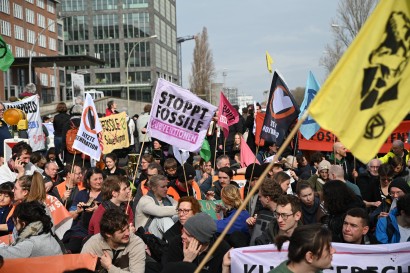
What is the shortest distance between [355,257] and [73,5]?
332 ft

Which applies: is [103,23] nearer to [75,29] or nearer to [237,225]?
[75,29]

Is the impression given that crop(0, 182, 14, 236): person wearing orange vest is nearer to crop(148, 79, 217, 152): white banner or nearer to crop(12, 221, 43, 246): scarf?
crop(12, 221, 43, 246): scarf

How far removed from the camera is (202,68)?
9075 cm

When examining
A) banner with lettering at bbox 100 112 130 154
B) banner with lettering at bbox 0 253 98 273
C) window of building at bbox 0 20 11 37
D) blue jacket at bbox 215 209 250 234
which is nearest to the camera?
banner with lettering at bbox 0 253 98 273

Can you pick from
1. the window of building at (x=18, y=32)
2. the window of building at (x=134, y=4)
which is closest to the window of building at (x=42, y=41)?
the window of building at (x=18, y=32)

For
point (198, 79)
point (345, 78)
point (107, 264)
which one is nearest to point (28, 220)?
point (107, 264)

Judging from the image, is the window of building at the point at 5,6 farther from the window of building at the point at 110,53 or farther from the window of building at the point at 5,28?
the window of building at the point at 110,53

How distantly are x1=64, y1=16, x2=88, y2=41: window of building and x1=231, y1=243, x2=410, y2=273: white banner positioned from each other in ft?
326

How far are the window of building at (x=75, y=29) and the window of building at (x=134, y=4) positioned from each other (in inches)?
284

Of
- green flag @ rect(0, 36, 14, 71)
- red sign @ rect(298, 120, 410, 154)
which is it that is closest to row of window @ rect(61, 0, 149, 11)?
red sign @ rect(298, 120, 410, 154)

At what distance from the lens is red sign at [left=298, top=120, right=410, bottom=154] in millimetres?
12820

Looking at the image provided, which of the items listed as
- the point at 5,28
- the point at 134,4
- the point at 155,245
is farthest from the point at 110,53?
the point at 155,245

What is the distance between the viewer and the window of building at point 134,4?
99.1 metres

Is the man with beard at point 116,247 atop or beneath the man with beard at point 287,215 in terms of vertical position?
beneath
